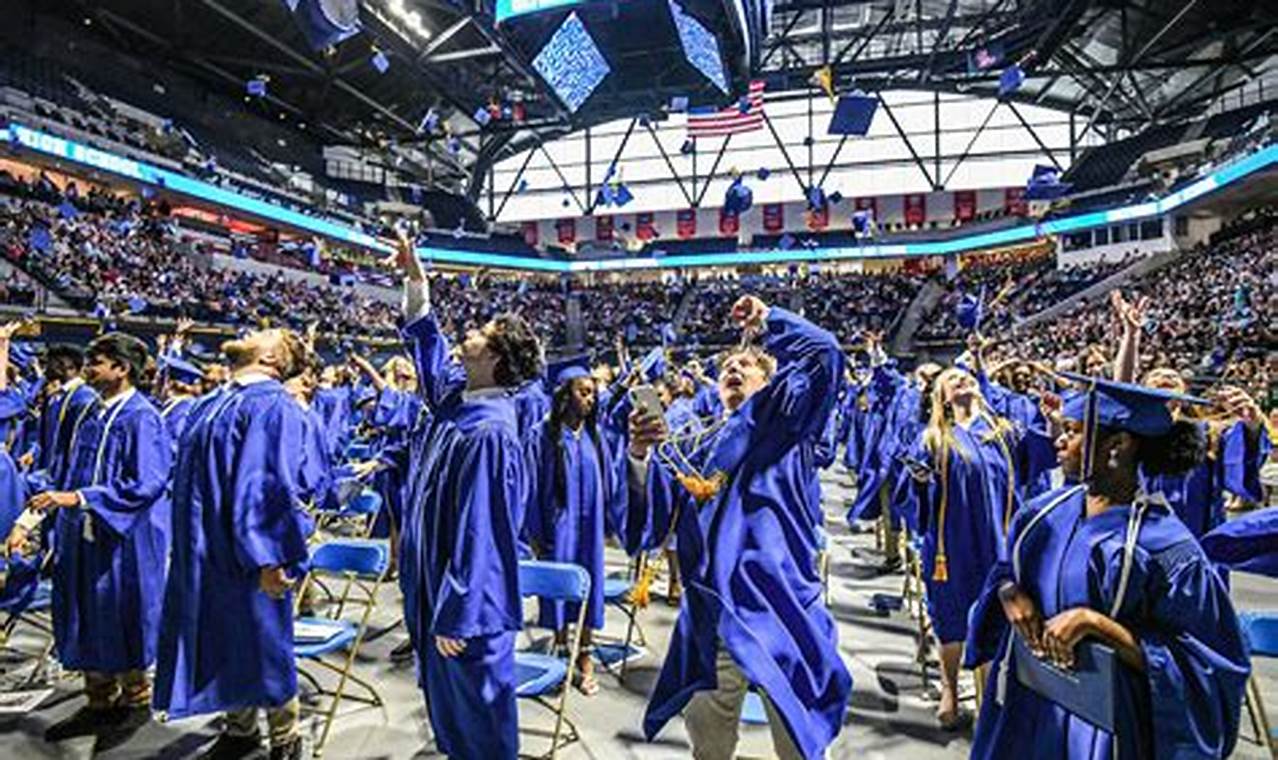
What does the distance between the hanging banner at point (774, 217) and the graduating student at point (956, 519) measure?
124 feet

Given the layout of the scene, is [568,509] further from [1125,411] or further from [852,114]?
[852,114]

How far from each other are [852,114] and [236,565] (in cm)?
1500

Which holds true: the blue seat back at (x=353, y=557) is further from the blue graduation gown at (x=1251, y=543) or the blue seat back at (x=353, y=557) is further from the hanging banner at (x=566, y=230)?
the hanging banner at (x=566, y=230)

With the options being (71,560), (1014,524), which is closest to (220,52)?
(71,560)

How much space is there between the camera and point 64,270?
20.0m

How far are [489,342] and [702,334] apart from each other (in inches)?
1326

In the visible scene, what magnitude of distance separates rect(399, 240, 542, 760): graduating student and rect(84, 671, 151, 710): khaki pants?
2.02m

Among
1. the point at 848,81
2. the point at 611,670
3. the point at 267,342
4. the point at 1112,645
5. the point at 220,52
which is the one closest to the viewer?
the point at 1112,645

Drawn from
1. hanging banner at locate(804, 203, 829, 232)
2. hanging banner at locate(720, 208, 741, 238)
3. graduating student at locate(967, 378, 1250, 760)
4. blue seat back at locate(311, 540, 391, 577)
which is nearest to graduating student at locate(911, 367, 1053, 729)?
graduating student at locate(967, 378, 1250, 760)

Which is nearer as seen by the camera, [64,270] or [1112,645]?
[1112,645]

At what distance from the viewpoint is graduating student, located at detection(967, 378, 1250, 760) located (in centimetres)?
167

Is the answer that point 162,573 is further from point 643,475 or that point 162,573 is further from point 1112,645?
point 1112,645

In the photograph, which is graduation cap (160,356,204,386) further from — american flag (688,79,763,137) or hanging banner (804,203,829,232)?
hanging banner (804,203,829,232)

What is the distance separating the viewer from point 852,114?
15.8 m
